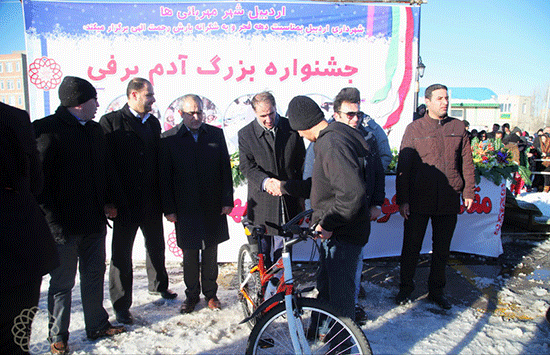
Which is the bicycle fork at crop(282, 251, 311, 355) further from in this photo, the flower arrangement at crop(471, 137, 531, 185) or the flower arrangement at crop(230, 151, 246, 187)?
the flower arrangement at crop(471, 137, 531, 185)

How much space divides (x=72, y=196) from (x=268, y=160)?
5.37 feet

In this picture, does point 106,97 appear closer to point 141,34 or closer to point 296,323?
point 141,34

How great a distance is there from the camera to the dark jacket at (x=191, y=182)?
3281 millimetres

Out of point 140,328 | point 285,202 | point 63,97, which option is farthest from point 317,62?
point 140,328

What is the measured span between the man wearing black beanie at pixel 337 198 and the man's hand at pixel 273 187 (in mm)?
691

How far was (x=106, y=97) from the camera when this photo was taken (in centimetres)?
593

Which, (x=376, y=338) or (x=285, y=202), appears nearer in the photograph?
(x=376, y=338)

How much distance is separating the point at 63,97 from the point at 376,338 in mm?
3125

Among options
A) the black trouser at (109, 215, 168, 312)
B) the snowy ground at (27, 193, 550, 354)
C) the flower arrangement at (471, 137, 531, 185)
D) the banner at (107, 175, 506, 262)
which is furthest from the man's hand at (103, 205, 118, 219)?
the flower arrangement at (471, 137, 531, 185)

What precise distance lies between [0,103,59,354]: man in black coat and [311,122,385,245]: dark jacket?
5.00 ft

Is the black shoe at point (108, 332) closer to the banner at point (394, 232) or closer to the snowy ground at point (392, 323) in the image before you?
the snowy ground at point (392, 323)

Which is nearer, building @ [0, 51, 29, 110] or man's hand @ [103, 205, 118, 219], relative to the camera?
man's hand @ [103, 205, 118, 219]

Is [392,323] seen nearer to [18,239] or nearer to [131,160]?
[131,160]

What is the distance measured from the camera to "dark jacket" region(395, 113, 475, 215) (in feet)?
11.2
